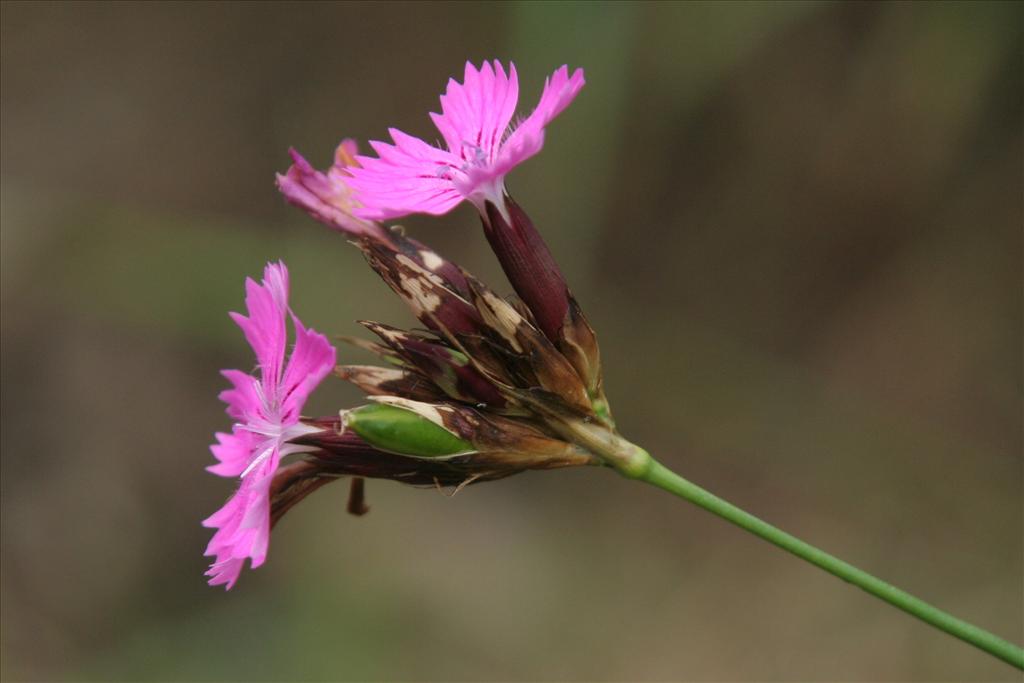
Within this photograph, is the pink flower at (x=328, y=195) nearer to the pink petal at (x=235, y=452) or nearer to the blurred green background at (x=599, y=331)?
the pink petal at (x=235, y=452)

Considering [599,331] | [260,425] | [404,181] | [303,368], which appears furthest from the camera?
[599,331]

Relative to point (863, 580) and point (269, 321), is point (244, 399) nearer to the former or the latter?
point (269, 321)

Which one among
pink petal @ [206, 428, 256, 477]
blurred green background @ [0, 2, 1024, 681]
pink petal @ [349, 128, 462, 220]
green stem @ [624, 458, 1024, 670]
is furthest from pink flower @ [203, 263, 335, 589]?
blurred green background @ [0, 2, 1024, 681]

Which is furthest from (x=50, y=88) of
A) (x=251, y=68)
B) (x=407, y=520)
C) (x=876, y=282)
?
(x=876, y=282)

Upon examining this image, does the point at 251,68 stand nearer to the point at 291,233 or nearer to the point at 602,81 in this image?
the point at 291,233

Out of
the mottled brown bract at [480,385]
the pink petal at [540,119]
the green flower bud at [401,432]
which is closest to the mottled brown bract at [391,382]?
the mottled brown bract at [480,385]

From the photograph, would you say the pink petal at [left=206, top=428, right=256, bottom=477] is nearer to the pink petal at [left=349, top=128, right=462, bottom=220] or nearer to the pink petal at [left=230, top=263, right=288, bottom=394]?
the pink petal at [left=230, top=263, right=288, bottom=394]

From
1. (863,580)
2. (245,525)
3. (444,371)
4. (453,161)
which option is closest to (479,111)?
(453,161)
